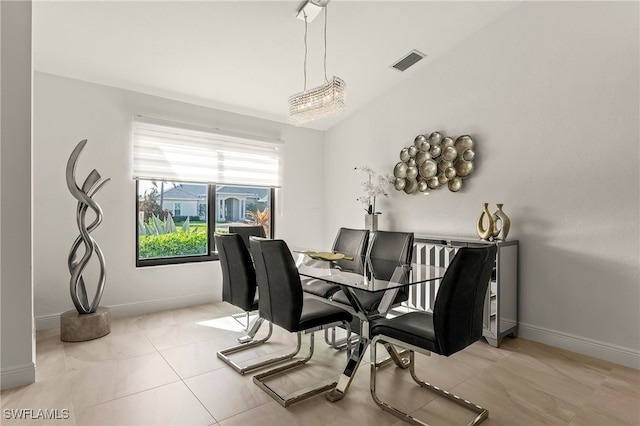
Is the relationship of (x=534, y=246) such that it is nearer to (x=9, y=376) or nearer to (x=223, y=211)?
(x=223, y=211)

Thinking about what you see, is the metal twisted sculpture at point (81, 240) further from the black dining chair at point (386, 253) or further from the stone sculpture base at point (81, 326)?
the black dining chair at point (386, 253)

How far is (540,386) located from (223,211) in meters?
3.67

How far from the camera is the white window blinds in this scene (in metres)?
3.83

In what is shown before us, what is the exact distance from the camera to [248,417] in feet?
6.36

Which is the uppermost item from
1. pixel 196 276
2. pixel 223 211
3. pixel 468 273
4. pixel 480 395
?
pixel 223 211

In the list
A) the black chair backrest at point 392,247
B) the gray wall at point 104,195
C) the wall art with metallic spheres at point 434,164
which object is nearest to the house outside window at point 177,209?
the gray wall at point 104,195

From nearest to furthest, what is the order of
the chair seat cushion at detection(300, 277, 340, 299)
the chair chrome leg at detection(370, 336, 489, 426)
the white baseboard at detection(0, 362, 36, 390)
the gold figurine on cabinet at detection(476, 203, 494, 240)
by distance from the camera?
the chair chrome leg at detection(370, 336, 489, 426)
the white baseboard at detection(0, 362, 36, 390)
the chair seat cushion at detection(300, 277, 340, 299)
the gold figurine on cabinet at detection(476, 203, 494, 240)

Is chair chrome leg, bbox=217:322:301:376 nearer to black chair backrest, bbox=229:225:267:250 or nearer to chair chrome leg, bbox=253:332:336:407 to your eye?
chair chrome leg, bbox=253:332:336:407

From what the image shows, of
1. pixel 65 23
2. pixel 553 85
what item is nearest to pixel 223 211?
pixel 65 23

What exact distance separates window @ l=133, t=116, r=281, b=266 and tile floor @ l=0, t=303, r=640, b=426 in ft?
4.28

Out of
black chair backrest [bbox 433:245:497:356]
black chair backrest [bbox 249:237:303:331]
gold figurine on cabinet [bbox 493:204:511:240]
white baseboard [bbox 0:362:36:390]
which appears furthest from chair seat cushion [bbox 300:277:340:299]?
white baseboard [bbox 0:362:36:390]

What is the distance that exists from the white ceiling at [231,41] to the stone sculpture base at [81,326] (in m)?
2.25

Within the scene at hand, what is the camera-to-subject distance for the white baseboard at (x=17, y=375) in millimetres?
2215

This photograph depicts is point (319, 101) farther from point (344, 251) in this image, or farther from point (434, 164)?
point (434, 164)
